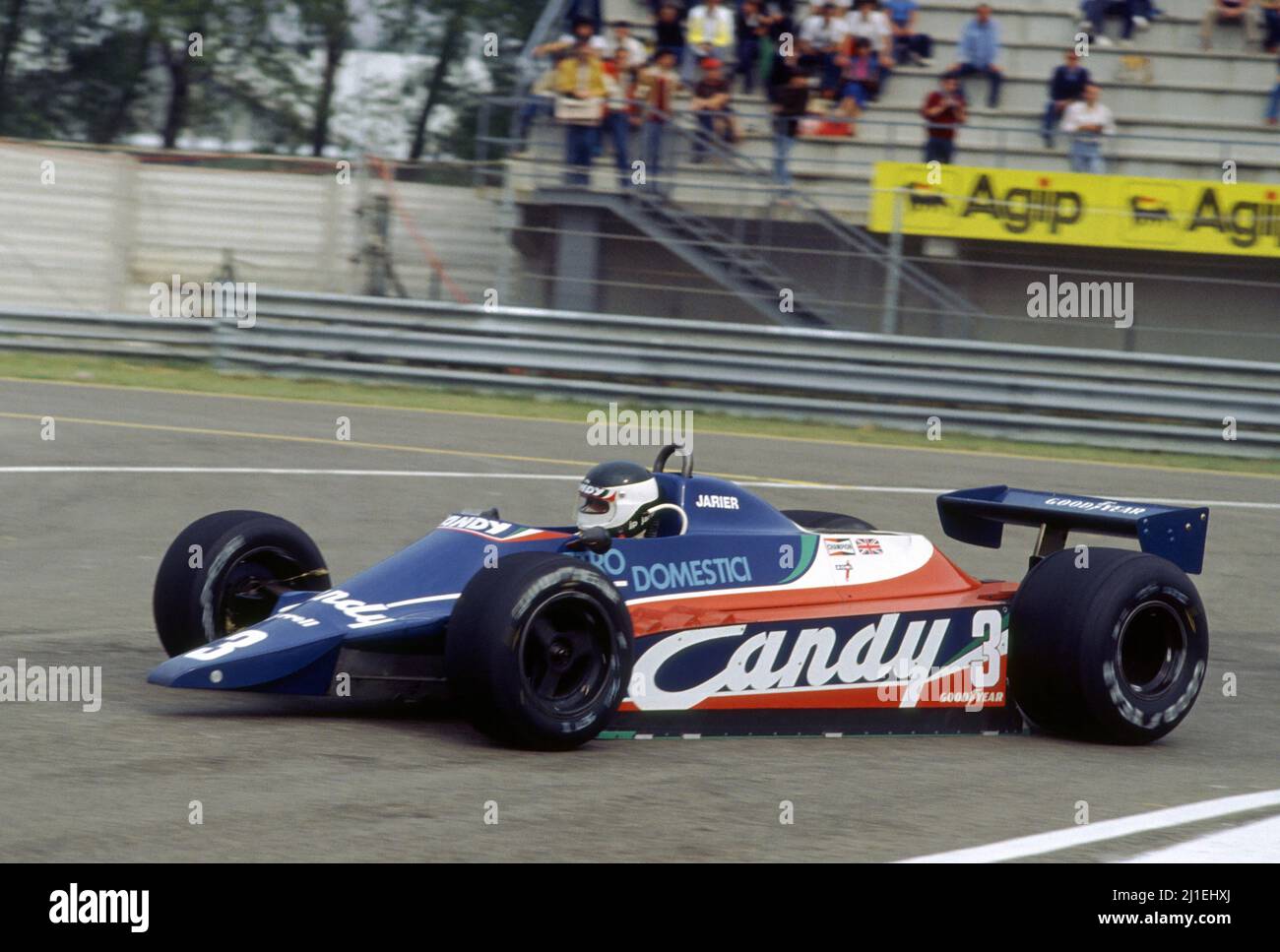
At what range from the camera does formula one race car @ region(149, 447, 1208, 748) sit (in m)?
6.41

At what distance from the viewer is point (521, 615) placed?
20.2ft

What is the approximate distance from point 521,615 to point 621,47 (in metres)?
16.8

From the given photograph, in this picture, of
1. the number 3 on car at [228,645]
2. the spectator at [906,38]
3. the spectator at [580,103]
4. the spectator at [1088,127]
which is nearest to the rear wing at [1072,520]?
the number 3 on car at [228,645]

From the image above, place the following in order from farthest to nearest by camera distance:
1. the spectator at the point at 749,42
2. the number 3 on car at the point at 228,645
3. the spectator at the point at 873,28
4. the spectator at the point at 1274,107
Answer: the spectator at the point at 749,42
the spectator at the point at 873,28
the spectator at the point at 1274,107
the number 3 on car at the point at 228,645

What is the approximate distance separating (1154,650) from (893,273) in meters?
11.9

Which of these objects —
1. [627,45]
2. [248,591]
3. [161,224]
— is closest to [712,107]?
[627,45]

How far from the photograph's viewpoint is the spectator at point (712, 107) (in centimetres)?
2092

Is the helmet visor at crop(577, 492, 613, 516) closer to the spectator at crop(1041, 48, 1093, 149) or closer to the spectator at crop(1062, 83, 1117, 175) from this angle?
the spectator at crop(1062, 83, 1117, 175)

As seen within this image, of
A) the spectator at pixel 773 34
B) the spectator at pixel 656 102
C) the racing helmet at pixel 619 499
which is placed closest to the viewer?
the racing helmet at pixel 619 499

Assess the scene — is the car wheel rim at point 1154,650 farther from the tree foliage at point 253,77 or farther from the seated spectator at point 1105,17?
the tree foliage at point 253,77

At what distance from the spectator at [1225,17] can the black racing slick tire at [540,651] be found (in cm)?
1878

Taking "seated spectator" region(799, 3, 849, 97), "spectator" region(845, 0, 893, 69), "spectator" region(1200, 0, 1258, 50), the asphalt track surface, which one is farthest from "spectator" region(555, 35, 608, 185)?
the asphalt track surface

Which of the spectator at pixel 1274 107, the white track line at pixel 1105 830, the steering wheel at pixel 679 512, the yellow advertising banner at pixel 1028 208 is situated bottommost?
the white track line at pixel 1105 830

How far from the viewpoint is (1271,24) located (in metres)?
22.7
